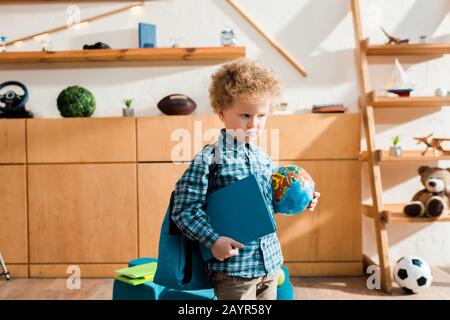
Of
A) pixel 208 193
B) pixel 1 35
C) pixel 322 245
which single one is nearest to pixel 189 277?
pixel 208 193

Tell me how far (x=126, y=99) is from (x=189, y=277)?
2.06 m

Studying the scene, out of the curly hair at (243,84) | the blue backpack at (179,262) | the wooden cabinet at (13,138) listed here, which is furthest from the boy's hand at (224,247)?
the wooden cabinet at (13,138)

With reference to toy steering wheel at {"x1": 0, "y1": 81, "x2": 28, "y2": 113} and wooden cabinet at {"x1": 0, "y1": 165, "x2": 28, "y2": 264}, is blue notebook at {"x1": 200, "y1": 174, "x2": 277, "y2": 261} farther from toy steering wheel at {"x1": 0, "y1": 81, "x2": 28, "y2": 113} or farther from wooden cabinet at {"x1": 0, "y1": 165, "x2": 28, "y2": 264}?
toy steering wheel at {"x1": 0, "y1": 81, "x2": 28, "y2": 113}

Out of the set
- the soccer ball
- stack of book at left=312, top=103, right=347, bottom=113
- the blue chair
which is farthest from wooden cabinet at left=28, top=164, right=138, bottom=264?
the soccer ball

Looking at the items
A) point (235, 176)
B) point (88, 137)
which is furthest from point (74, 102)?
point (235, 176)

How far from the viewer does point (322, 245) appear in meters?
2.69

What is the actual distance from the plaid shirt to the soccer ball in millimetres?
1383

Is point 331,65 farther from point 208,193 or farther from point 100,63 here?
point 208,193

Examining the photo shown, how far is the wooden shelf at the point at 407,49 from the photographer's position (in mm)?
2707

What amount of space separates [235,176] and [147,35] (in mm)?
2022

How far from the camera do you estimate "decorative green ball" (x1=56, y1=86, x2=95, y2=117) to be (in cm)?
279

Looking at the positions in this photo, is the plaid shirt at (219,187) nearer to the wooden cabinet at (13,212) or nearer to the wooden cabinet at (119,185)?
the wooden cabinet at (119,185)

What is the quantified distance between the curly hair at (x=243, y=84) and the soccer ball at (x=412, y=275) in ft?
4.95

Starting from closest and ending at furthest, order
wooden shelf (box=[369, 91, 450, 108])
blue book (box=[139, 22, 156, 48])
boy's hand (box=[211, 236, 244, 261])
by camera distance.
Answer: boy's hand (box=[211, 236, 244, 261])
wooden shelf (box=[369, 91, 450, 108])
blue book (box=[139, 22, 156, 48])
